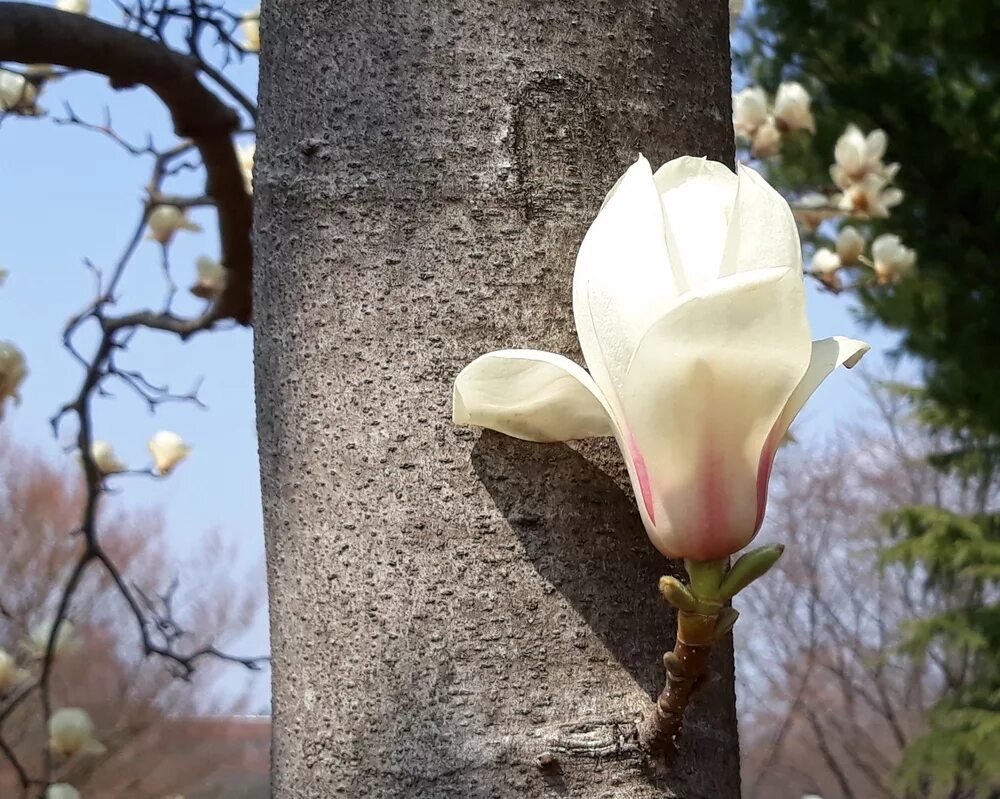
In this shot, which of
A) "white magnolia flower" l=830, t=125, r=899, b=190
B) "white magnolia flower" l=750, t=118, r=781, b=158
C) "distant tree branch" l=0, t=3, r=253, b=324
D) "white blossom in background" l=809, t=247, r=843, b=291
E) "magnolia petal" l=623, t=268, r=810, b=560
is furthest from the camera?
"white magnolia flower" l=830, t=125, r=899, b=190

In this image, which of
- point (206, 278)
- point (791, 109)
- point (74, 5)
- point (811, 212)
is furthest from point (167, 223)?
point (791, 109)

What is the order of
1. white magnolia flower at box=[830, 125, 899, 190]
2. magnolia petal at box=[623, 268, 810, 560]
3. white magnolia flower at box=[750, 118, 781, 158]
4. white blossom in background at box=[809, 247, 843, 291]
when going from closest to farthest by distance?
magnolia petal at box=[623, 268, 810, 560] → white blossom in background at box=[809, 247, 843, 291] → white magnolia flower at box=[750, 118, 781, 158] → white magnolia flower at box=[830, 125, 899, 190]

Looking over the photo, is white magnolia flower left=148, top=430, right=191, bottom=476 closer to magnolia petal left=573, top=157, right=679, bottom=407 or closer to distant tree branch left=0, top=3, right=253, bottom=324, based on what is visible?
distant tree branch left=0, top=3, right=253, bottom=324

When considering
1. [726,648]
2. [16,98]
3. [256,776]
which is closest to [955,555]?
[256,776]

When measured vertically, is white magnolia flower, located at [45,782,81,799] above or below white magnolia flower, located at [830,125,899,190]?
below

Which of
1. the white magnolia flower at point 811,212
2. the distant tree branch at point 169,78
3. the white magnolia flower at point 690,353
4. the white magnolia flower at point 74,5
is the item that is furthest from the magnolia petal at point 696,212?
the white magnolia flower at point 74,5

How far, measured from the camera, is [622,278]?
0.32 meters

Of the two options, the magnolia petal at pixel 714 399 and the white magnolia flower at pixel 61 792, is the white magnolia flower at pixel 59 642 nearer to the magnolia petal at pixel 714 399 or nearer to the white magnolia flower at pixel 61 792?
the white magnolia flower at pixel 61 792

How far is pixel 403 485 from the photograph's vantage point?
15.1 inches

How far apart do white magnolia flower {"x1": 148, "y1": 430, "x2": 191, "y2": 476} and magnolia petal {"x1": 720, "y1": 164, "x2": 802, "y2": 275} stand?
1.49 meters

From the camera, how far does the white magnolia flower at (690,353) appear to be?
0.30 metres

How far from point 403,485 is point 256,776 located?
4024 mm

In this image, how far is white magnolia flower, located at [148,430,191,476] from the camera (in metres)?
1.69

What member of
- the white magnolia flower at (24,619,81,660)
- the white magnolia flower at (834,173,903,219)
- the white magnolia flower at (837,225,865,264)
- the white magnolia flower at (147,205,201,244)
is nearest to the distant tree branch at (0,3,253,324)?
the white magnolia flower at (147,205,201,244)
